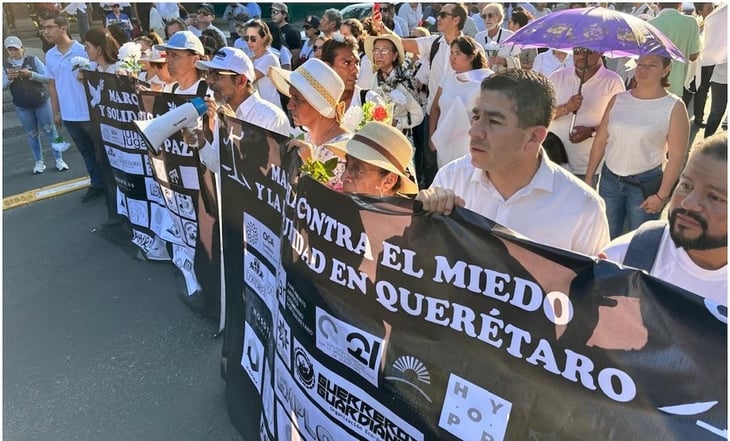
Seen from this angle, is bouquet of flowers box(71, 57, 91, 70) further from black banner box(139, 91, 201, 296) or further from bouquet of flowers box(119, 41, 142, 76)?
black banner box(139, 91, 201, 296)

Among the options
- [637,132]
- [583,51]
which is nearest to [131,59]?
[583,51]

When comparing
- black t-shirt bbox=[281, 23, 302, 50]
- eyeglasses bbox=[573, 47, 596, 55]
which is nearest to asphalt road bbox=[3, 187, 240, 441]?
eyeglasses bbox=[573, 47, 596, 55]

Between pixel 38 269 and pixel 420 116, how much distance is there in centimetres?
385

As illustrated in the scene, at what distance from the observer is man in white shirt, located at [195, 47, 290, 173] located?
369 cm

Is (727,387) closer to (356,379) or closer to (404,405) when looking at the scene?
(404,405)

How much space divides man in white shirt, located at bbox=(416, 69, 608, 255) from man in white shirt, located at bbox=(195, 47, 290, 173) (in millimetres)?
1827

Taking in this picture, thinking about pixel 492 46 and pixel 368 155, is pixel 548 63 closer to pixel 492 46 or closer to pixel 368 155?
pixel 492 46

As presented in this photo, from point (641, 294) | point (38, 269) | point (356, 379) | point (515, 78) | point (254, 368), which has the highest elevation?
point (515, 78)

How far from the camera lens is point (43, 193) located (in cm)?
682

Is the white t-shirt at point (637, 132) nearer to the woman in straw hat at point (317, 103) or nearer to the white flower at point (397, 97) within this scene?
the woman in straw hat at point (317, 103)

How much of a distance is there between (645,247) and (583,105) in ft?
8.84

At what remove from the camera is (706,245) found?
1660 mm

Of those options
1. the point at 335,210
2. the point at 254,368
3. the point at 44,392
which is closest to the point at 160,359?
the point at 44,392

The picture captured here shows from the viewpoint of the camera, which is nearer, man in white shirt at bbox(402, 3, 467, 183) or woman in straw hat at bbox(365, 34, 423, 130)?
woman in straw hat at bbox(365, 34, 423, 130)
